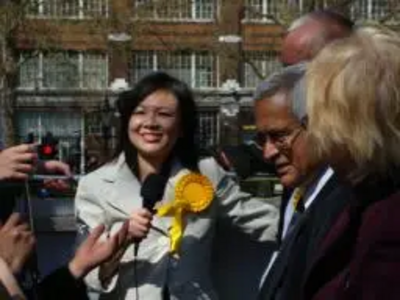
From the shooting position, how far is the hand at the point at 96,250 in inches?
118

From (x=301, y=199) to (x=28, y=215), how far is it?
0.80 m

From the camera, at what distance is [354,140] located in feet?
6.47

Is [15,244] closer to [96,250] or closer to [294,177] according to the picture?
[96,250]

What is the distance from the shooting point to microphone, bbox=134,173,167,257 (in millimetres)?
3188

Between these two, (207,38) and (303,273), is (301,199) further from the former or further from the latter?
(207,38)

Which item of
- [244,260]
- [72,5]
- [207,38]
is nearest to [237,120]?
[207,38]

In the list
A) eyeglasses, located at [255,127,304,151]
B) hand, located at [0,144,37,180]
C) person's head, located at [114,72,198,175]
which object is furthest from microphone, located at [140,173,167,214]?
eyeglasses, located at [255,127,304,151]

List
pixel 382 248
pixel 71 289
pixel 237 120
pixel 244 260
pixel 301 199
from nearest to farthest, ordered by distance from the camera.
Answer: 1. pixel 382 248
2. pixel 301 199
3. pixel 71 289
4. pixel 244 260
5. pixel 237 120

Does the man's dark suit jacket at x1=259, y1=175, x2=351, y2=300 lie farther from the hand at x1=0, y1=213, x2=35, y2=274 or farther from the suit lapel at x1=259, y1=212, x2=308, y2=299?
the hand at x1=0, y1=213, x2=35, y2=274

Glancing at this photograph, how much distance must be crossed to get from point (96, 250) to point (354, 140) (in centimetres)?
124

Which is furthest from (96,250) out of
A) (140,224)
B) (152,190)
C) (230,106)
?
(230,106)

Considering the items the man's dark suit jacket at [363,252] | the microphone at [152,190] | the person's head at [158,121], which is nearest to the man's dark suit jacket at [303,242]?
the man's dark suit jacket at [363,252]

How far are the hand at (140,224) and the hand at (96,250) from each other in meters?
0.02

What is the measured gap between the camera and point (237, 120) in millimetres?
35562
